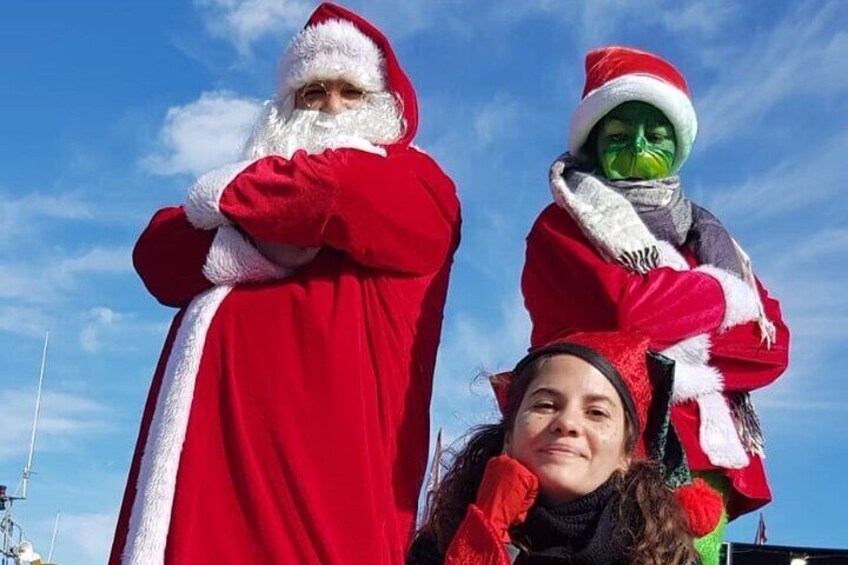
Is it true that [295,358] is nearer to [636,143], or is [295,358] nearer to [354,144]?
[354,144]

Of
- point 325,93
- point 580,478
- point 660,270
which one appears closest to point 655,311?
point 660,270

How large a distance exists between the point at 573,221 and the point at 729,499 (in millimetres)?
761

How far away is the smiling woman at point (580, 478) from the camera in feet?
6.77

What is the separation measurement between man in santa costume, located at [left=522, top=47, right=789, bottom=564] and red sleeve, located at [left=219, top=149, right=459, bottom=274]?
13.9 inches

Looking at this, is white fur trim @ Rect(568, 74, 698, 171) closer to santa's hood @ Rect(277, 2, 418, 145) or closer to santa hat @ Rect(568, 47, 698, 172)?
santa hat @ Rect(568, 47, 698, 172)

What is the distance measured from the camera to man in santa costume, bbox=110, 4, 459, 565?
2.50 m

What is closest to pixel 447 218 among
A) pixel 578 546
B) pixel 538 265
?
pixel 538 265

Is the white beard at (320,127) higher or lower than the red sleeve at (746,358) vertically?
higher

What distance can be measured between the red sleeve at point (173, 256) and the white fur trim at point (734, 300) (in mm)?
1194

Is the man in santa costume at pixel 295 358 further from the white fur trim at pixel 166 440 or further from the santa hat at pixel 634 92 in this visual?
the santa hat at pixel 634 92

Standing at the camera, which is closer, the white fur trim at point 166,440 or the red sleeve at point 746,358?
the white fur trim at point 166,440

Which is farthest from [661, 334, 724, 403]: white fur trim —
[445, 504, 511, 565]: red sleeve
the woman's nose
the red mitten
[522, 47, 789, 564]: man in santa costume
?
[445, 504, 511, 565]: red sleeve

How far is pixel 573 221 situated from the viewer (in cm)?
288

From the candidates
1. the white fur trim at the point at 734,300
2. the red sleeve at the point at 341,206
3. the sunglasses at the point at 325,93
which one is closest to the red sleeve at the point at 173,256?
the red sleeve at the point at 341,206
